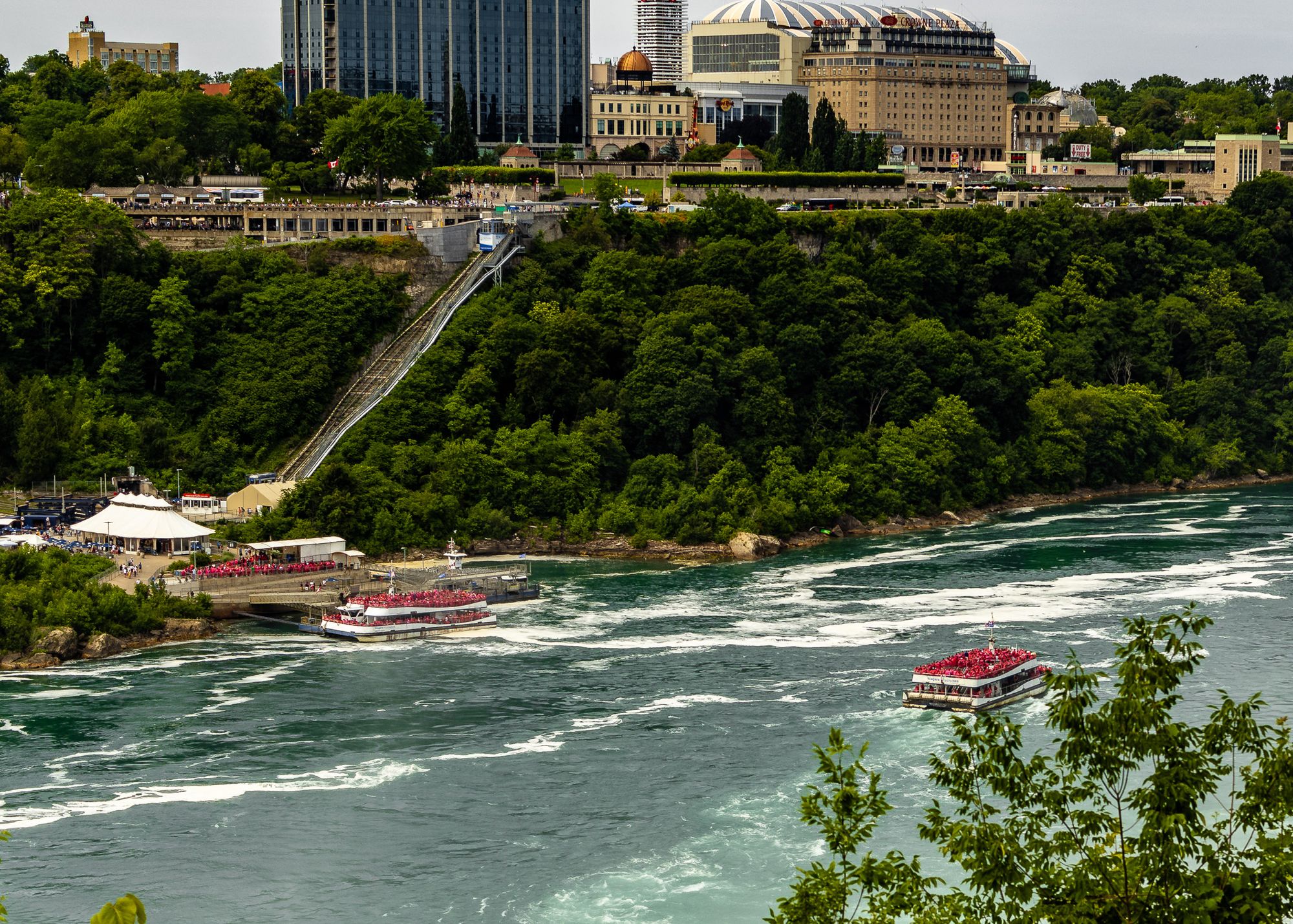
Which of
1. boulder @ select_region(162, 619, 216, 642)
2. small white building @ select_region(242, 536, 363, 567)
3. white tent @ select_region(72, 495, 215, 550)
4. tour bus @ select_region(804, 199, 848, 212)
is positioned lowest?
boulder @ select_region(162, 619, 216, 642)

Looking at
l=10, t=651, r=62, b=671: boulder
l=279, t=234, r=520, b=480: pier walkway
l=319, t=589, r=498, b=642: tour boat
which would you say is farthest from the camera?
l=279, t=234, r=520, b=480: pier walkway

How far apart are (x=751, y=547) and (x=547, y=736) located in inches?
1174

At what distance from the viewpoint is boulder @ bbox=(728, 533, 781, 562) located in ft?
268

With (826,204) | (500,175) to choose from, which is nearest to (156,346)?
(500,175)

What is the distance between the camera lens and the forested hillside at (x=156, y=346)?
82.9 m

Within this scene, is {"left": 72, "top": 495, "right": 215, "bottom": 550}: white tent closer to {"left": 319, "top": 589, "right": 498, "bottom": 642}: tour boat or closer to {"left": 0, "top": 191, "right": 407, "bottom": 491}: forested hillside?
{"left": 0, "top": 191, "right": 407, "bottom": 491}: forested hillside

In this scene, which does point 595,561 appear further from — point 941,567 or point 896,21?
point 896,21

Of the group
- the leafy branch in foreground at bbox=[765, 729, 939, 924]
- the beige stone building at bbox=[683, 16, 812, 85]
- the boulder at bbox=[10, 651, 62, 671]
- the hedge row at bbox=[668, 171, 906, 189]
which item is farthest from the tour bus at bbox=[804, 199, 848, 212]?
the leafy branch in foreground at bbox=[765, 729, 939, 924]

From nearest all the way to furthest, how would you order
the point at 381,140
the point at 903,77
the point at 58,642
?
the point at 58,642
the point at 381,140
the point at 903,77

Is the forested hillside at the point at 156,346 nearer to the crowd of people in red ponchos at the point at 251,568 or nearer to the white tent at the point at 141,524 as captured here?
the white tent at the point at 141,524

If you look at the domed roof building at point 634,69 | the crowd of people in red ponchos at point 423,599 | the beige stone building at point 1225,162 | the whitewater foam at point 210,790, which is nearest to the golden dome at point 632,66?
the domed roof building at point 634,69

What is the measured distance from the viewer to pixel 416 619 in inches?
2640

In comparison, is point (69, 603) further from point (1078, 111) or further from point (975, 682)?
point (1078, 111)

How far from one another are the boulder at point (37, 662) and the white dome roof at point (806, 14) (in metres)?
132
